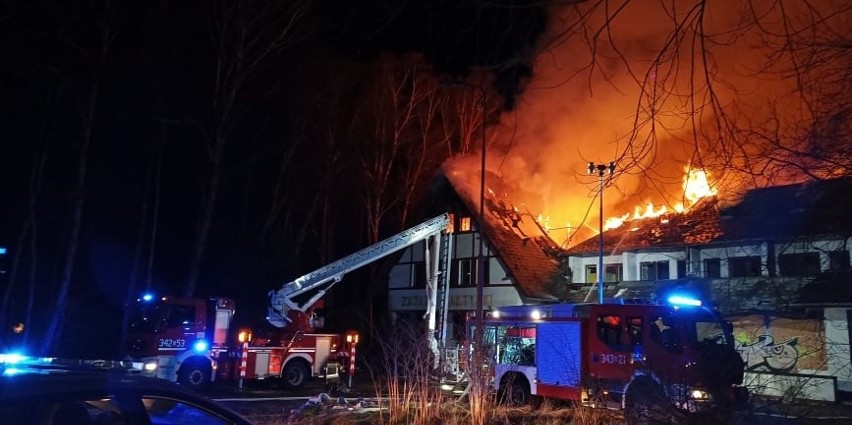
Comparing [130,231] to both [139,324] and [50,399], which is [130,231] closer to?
[139,324]

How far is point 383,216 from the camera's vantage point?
106ft

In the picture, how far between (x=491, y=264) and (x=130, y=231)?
15516 millimetres

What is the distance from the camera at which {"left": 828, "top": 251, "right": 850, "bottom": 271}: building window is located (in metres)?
6.03

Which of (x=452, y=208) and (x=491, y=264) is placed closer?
(x=491, y=264)

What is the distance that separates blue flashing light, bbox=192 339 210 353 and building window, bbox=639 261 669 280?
15.6 m

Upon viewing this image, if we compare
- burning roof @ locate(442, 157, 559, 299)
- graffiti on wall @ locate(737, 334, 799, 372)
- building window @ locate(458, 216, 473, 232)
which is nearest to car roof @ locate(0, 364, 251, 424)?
graffiti on wall @ locate(737, 334, 799, 372)

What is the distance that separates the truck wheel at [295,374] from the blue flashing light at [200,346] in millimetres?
2266

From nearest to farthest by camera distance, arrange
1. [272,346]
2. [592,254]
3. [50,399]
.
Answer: [50,399], [272,346], [592,254]

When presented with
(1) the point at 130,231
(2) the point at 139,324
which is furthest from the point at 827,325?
(1) the point at 130,231

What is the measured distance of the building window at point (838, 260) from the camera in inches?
237

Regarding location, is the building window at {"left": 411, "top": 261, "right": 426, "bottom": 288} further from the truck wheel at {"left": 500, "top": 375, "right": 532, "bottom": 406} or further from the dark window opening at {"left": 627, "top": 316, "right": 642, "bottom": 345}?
the dark window opening at {"left": 627, "top": 316, "right": 642, "bottom": 345}

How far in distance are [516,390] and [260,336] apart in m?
8.16

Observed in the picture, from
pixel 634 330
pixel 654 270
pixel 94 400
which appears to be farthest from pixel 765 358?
pixel 654 270

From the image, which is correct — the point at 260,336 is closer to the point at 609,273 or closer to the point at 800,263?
the point at 609,273
